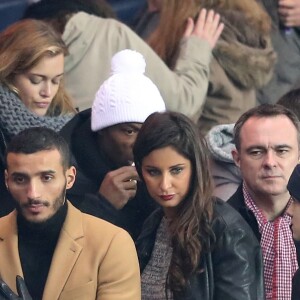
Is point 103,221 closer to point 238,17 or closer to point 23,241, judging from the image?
point 23,241

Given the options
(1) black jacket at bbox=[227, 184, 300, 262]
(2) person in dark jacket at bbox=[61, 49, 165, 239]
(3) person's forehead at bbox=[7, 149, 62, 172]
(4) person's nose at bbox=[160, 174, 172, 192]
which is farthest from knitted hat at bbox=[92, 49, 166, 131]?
(3) person's forehead at bbox=[7, 149, 62, 172]

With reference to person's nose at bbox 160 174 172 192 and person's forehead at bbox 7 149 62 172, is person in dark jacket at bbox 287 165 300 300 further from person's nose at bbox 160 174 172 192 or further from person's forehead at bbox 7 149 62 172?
person's forehead at bbox 7 149 62 172

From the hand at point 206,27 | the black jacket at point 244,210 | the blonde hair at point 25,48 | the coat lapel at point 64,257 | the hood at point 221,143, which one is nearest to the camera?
the coat lapel at point 64,257

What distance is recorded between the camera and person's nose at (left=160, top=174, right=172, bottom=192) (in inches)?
269

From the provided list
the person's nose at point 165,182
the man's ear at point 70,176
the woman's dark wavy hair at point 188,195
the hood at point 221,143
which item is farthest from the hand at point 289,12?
the man's ear at point 70,176

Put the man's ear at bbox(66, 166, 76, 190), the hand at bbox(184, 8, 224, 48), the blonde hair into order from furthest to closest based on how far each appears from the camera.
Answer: the hand at bbox(184, 8, 224, 48) → the blonde hair → the man's ear at bbox(66, 166, 76, 190)

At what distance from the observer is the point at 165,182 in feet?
22.4

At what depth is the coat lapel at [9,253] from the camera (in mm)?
6629

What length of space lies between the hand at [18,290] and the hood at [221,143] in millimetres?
1606

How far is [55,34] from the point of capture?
776 cm

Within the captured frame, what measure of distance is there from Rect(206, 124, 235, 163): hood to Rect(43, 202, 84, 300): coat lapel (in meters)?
1.24

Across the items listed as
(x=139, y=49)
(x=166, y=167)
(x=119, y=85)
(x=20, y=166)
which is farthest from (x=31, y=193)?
(x=139, y=49)

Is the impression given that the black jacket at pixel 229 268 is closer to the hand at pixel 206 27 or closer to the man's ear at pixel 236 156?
the man's ear at pixel 236 156

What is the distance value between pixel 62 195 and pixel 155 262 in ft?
1.76
